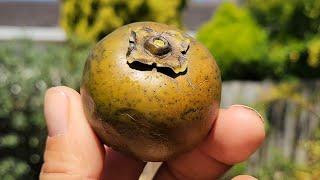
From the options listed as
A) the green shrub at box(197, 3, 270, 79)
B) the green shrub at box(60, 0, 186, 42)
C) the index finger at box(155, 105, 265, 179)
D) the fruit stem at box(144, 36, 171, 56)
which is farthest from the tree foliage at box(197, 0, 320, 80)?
the fruit stem at box(144, 36, 171, 56)

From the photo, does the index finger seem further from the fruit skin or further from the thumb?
the thumb

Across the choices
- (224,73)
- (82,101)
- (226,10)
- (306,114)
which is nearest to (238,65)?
(224,73)

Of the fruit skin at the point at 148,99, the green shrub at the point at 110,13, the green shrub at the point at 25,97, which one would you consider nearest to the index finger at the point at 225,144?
the fruit skin at the point at 148,99

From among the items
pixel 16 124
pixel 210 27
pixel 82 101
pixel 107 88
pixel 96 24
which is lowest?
pixel 96 24

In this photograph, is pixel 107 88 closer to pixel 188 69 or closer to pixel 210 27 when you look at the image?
pixel 188 69

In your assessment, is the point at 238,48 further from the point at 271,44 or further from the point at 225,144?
the point at 225,144

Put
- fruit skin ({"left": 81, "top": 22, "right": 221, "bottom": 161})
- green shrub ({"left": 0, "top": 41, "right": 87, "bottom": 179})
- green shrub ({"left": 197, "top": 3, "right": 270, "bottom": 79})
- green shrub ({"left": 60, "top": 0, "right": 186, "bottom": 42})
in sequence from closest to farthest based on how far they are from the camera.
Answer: fruit skin ({"left": 81, "top": 22, "right": 221, "bottom": 161}) → green shrub ({"left": 0, "top": 41, "right": 87, "bottom": 179}) → green shrub ({"left": 197, "top": 3, "right": 270, "bottom": 79}) → green shrub ({"left": 60, "top": 0, "right": 186, "bottom": 42})
